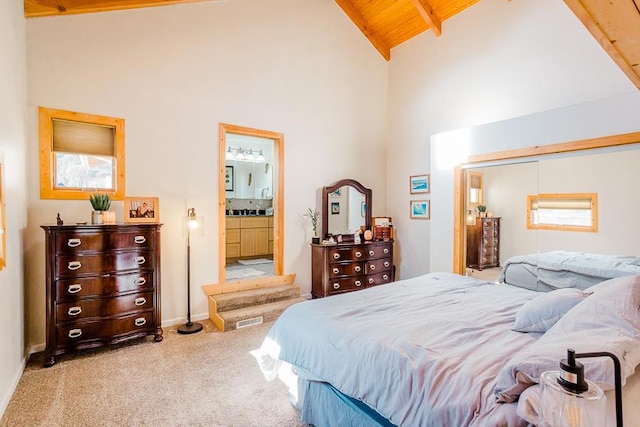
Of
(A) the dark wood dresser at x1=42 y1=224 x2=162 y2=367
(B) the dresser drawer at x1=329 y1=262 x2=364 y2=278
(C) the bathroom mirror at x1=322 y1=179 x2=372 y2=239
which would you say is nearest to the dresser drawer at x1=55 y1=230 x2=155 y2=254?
(A) the dark wood dresser at x1=42 y1=224 x2=162 y2=367

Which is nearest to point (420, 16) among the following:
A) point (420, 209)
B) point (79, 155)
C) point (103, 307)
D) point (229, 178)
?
point (420, 209)

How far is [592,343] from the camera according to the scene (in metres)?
1.09

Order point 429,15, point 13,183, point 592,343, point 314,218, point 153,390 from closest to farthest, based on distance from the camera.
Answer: point 592,343
point 153,390
point 13,183
point 429,15
point 314,218

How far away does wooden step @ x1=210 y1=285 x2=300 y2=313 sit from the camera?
12.6 feet

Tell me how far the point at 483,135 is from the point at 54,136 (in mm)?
4896

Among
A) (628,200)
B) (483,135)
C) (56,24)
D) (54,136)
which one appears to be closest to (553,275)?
(628,200)

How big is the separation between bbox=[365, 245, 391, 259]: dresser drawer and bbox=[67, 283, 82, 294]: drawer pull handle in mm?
3513

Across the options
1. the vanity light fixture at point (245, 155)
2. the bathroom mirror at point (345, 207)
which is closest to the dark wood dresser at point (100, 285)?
the bathroom mirror at point (345, 207)

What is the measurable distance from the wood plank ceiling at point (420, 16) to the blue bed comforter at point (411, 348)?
59.1 inches

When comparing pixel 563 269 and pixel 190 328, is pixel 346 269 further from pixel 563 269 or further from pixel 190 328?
pixel 563 269

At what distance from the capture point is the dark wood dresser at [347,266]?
4555 mm

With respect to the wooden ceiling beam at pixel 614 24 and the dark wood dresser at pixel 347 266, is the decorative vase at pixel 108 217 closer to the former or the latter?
the dark wood dresser at pixel 347 266

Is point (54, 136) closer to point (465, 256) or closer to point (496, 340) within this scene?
point (496, 340)

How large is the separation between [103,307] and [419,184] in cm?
448
